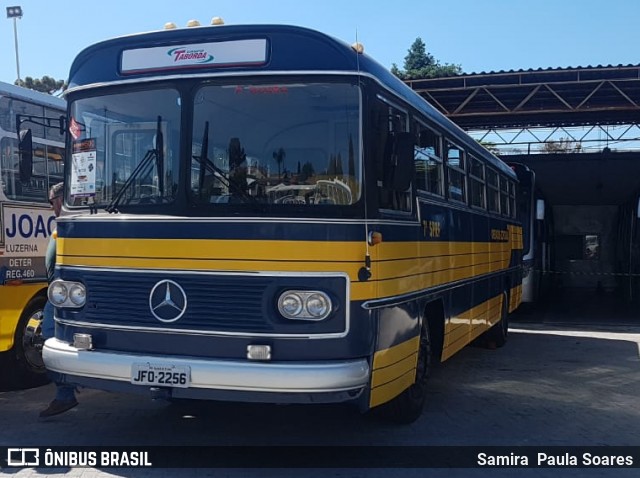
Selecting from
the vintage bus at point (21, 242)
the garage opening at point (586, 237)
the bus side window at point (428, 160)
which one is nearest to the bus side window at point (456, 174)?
the bus side window at point (428, 160)

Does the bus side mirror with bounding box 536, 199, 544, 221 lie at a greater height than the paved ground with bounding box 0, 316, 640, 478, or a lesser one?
greater

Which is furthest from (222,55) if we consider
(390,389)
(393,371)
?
(390,389)

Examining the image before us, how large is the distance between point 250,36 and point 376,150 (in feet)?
4.06

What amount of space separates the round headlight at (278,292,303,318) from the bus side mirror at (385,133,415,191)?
3.71 feet

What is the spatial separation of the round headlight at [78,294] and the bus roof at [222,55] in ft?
5.21

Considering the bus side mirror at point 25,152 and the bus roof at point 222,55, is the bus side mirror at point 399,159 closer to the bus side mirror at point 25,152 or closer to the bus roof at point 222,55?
the bus roof at point 222,55

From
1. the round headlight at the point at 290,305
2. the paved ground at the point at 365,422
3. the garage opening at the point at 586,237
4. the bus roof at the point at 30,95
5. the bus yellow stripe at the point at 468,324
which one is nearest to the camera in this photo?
the round headlight at the point at 290,305

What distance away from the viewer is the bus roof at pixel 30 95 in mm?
7396

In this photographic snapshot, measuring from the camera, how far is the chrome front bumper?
14.7ft

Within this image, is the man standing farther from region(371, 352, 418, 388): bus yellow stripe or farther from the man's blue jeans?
region(371, 352, 418, 388): bus yellow stripe

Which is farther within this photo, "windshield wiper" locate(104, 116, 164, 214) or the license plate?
"windshield wiper" locate(104, 116, 164, 214)

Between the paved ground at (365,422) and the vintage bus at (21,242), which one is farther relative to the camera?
the vintage bus at (21,242)

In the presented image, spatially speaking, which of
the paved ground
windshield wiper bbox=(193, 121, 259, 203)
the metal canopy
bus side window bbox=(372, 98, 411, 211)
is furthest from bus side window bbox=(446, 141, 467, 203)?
the metal canopy

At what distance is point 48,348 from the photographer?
527 cm
